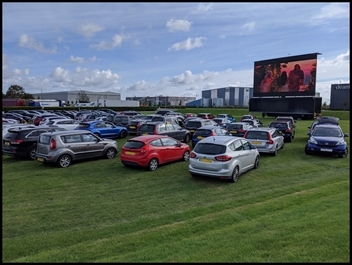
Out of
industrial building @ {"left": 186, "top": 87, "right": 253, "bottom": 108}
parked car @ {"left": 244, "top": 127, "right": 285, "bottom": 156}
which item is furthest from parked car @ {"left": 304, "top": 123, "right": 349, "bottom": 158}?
industrial building @ {"left": 186, "top": 87, "right": 253, "bottom": 108}

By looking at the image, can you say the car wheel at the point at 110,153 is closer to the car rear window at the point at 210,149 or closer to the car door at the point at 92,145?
the car door at the point at 92,145

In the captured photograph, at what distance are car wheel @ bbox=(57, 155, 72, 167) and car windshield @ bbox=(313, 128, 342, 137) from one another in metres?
13.1

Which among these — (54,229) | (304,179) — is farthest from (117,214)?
(304,179)

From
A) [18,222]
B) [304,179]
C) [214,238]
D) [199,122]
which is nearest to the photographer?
[214,238]

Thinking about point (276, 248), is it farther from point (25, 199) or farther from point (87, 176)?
point (87, 176)

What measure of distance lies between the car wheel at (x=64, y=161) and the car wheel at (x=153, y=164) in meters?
3.84

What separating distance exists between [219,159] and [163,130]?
819 cm

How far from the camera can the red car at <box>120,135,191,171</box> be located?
39.9ft

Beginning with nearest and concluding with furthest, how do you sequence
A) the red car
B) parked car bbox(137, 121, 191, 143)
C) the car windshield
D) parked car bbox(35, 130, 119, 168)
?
the red car
parked car bbox(35, 130, 119, 168)
the car windshield
parked car bbox(137, 121, 191, 143)

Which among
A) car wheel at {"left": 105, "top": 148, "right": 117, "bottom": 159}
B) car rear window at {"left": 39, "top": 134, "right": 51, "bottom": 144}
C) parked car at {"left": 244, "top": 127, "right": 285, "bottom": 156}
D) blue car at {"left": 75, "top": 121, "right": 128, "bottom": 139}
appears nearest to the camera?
car rear window at {"left": 39, "top": 134, "right": 51, "bottom": 144}

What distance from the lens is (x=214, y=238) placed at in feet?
18.7

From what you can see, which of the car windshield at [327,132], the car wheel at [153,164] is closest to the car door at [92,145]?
the car wheel at [153,164]

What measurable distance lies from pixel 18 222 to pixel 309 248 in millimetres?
6199

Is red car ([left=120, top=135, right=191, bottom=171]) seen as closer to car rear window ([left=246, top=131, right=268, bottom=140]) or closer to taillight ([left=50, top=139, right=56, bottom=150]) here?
taillight ([left=50, top=139, right=56, bottom=150])
